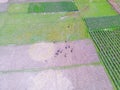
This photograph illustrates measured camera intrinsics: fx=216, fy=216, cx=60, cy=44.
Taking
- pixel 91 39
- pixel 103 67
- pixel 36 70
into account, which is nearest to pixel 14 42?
pixel 36 70

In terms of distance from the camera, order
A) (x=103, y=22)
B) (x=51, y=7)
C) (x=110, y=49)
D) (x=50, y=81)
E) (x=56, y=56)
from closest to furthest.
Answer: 1. (x=50, y=81)
2. (x=56, y=56)
3. (x=110, y=49)
4. (x=103, y=22)
5. (x=51, y=7)

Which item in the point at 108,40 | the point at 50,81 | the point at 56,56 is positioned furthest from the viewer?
the point at 108,40

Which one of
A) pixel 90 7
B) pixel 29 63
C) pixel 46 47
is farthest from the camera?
pixel 90 7

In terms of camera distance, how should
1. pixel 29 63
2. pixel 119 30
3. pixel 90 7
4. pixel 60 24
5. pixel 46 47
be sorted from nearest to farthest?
pixel 29 63 < pixel 46 47 < pixel 119 30 < pixel 60 24 < pixel 90 7

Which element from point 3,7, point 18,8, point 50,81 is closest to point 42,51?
point 50,81

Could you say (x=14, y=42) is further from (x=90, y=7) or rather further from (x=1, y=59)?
(x=90, y=7)

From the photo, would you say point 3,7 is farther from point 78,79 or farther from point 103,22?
point 78,79

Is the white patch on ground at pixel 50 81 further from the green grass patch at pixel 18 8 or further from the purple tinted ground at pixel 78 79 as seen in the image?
the green grass patch at pixel 18 8
